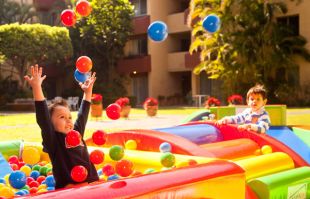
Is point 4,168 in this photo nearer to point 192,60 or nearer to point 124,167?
point 124,167

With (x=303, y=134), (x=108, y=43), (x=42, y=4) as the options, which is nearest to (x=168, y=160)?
(x=303, y=134)

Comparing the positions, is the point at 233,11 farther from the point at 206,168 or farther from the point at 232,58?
the point at 206,168

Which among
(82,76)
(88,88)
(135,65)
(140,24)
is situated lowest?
(88,88)

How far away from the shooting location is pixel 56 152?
139 inches

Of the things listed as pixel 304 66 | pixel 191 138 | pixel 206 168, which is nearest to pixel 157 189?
pixel 206 168

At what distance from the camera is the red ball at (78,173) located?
3355mm

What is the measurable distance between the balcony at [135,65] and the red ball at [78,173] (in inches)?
1090

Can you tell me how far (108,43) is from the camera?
3166cm

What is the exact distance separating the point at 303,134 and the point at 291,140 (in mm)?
374

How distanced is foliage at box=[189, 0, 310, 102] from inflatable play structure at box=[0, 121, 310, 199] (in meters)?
16.2

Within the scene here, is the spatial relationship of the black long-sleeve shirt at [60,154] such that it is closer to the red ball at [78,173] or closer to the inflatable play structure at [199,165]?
the red ball at [78,173]

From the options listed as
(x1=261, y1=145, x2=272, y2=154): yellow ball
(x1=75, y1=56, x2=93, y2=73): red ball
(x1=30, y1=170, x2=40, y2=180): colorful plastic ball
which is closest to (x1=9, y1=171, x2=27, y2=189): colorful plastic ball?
(x1=30, y1=170, x2=40, y2=180): colorful plastic ball

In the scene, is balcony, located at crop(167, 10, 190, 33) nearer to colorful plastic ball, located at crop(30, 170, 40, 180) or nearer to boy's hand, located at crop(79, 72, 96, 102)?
colorful plastic ball, located at crop(30, 170, 40, 180)

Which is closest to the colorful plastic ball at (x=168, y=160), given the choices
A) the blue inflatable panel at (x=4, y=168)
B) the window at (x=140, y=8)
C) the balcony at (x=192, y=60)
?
the blue inflatable panel at (x=4, y=168)
